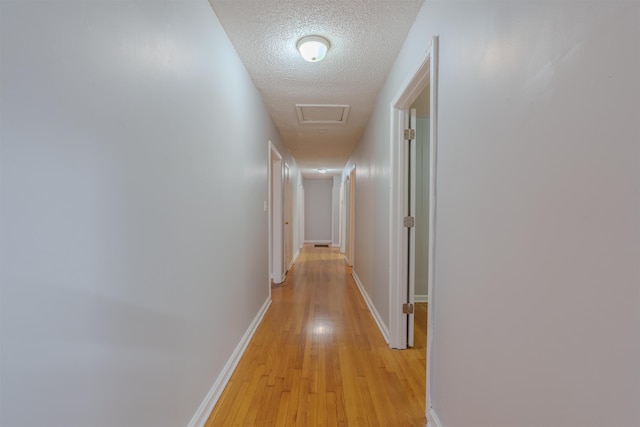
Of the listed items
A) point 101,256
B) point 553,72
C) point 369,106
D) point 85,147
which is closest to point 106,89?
point 85,147

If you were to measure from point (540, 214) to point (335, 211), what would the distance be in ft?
26.5

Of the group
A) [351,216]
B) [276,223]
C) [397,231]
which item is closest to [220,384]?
[397,231]

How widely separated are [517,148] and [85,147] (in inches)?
48.1

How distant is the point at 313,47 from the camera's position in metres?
1.85

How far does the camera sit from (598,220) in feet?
1.84

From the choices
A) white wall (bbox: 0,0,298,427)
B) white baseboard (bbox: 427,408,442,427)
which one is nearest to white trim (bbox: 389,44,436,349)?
white baseboard (bbox: 427,408,442,427)

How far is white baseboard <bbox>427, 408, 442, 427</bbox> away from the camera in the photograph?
1.31 meters

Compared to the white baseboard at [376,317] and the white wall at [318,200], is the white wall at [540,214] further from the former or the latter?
the white wall at [318,200]

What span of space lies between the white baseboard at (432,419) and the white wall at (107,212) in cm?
120

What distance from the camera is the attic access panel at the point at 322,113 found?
297 centimetres

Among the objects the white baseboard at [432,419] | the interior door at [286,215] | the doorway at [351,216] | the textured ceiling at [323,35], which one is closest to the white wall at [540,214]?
the white baseboard at [432,419]

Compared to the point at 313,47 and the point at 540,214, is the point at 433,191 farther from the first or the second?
the point at 313,47

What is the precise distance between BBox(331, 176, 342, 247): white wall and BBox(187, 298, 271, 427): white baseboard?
642cm

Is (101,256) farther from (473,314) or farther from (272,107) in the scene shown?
(272,107)
